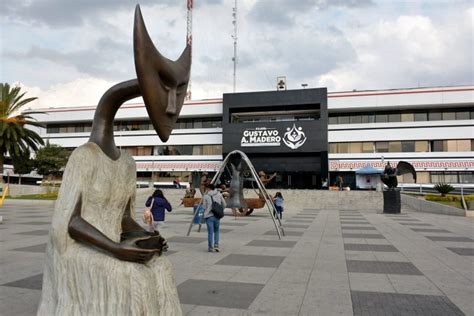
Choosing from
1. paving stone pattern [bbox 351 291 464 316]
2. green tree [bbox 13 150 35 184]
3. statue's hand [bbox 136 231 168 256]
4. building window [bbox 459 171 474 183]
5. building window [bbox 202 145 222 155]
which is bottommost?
paving stone pattern [bbox 351 291 464 316]

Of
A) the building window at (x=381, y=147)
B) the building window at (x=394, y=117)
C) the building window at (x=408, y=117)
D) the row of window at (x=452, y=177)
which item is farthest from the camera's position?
the building window at (x=394, y=117)

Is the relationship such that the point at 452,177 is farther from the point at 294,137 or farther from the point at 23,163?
the point at 23,163

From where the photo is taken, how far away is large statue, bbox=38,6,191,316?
103 inches

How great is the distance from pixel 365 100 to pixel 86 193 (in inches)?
1698

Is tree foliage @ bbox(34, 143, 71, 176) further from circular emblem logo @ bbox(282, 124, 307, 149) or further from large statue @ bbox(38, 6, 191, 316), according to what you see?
large statue @ bbox(38, 6, 191, 316)

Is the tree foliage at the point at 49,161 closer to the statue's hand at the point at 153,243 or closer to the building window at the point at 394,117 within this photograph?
the building window at the point at 394,117

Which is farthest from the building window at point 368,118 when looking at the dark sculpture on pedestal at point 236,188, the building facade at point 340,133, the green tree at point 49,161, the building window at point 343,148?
the green tree at point 49,161

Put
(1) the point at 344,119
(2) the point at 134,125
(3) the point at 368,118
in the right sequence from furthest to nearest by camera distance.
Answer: (2) the point at 134,125
(1) the point at 344,119
(3) the point at 368,118

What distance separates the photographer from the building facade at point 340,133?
40.1m

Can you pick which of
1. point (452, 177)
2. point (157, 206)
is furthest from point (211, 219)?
point (452, 177)

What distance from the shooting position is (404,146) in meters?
41.6

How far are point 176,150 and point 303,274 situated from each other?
43141 millimetres

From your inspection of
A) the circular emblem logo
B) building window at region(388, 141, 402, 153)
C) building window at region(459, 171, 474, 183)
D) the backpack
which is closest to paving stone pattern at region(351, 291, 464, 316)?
the backpack

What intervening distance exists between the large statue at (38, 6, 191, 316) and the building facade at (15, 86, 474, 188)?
3988 centimetres
